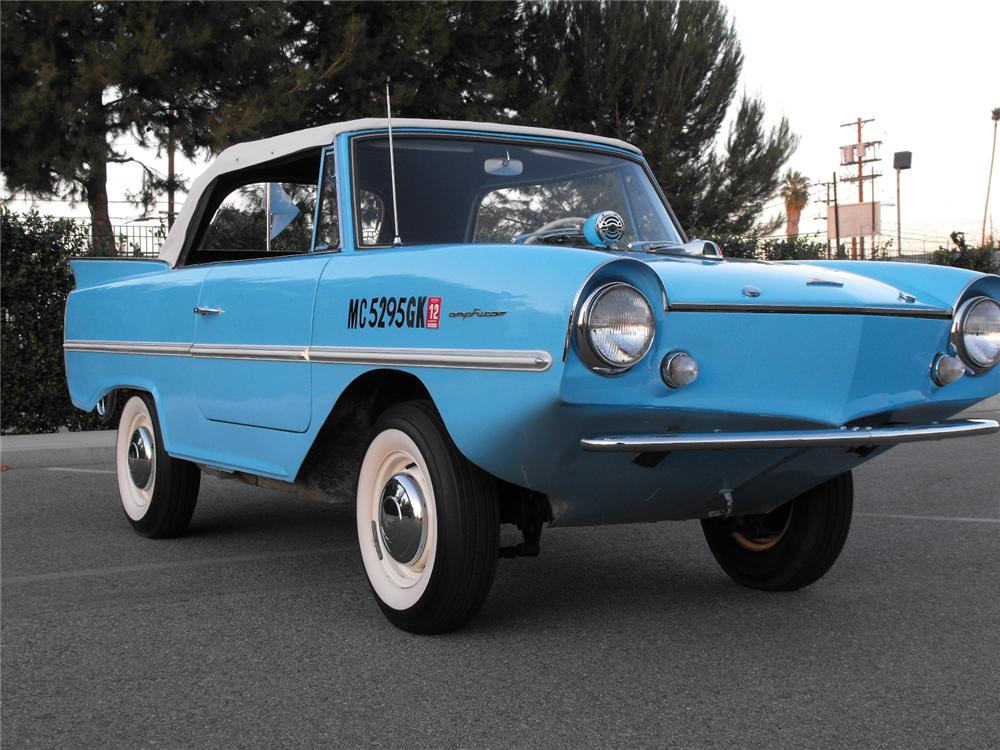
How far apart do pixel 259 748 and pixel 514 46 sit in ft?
87.5

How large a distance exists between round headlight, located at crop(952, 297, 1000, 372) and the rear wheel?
3486 mm

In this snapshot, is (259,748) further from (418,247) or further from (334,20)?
(334,20)

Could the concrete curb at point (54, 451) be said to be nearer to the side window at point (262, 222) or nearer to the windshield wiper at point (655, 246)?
the side window at point (262, 222)

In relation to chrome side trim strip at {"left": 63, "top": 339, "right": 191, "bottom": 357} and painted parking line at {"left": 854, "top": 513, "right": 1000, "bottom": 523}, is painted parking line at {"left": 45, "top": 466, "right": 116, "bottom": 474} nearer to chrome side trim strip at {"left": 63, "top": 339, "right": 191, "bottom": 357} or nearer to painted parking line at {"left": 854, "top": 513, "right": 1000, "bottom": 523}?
chrome side trim strip at {"left": 63, "top": 339, "right": 191, "bottom": 357}

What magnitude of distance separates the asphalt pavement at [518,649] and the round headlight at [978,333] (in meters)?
0.92

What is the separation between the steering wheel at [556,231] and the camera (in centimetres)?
451

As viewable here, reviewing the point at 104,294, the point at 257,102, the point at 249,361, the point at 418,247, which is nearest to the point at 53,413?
the point at 104,294

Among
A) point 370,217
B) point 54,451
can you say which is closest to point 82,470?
point 54,451

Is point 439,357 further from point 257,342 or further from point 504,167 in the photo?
point 504,167

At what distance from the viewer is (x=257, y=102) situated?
21031 mm

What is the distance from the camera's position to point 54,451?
924 centimetres

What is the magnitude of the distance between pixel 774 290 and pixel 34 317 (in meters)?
8.72

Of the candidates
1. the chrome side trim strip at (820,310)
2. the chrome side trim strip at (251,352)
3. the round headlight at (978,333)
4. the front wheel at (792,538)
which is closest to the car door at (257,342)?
the chrome side trim strip at (251,352)

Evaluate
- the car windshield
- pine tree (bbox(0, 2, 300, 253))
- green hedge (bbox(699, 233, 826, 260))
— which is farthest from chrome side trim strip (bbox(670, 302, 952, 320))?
pine tree (bbox(0, 2, 300, 253))
